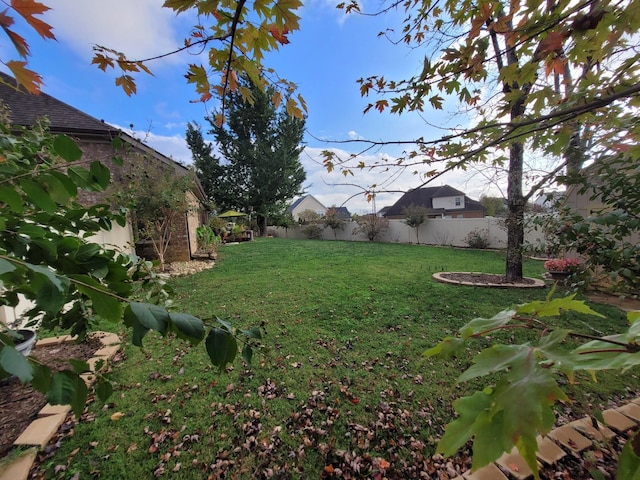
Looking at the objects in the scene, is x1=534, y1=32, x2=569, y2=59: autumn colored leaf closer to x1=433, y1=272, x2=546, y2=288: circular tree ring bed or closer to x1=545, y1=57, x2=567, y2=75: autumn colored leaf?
x1=545, y1=57, x2=567, y2=75: autumn colored leaf

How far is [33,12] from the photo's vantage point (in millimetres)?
942

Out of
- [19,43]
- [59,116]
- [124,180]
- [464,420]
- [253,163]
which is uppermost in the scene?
[253,163]

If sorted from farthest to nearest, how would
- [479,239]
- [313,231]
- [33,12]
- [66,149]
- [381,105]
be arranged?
[313,231] → [479,239] → [381,105] → [33,12] → [66,149]

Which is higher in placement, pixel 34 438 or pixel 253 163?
pixel 253 163

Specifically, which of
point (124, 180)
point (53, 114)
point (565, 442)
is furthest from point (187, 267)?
point (565, 442)

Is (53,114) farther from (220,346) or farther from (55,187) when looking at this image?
(220,346)

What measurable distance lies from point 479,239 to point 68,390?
14091 millimetres

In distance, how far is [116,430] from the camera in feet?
6.77

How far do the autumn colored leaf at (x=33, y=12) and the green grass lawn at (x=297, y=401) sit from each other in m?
1.43

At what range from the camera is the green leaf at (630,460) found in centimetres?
51

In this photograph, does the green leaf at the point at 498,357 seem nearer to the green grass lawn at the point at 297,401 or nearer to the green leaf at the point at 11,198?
the green grass lawn at the point at 297,401

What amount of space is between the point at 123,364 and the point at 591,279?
4528 mm

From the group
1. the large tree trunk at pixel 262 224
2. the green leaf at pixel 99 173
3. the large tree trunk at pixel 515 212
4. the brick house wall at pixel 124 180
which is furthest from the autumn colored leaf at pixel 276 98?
the large tree trunk at pixel 262 224

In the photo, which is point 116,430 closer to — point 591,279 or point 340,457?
point 340,457
